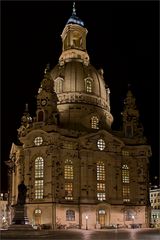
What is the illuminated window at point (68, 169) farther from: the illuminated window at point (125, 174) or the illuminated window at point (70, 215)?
the illuminated window at point (125, 174)

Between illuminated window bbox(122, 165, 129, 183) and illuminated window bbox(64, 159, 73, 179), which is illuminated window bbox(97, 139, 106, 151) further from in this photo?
illuminated window bbox(64, 159, 73, 179)

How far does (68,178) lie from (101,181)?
6.32 m

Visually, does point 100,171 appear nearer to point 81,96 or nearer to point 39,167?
point 39,167

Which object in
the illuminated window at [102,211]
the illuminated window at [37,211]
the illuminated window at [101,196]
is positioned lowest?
→ the illuminated window at [102,211]

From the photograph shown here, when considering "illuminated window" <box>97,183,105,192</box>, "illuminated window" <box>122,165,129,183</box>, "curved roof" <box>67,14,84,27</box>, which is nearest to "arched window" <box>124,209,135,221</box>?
"illuminated window" <box>122,165,129,183</box>

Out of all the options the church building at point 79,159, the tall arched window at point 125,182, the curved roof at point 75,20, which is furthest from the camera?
the curved roof at point 75,20

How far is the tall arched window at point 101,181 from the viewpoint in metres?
74.8

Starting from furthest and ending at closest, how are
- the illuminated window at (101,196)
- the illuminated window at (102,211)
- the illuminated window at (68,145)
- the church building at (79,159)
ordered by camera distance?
the illuminated window at (101,196)
the illuminated window at (68,145)
the illuminated window at (102,211)
the church building at (79,159)

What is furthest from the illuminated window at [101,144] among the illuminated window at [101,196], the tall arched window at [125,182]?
the illuminated window at [101,196]

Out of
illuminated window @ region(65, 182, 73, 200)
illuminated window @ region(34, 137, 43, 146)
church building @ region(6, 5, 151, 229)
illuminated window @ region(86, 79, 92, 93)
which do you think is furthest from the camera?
illuminated window @ region(86, 79, 92, 93)

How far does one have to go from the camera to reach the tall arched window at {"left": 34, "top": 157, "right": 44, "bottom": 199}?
71.1 m

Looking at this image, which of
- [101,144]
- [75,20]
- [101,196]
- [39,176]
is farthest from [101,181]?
[75,20]

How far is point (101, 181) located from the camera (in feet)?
247

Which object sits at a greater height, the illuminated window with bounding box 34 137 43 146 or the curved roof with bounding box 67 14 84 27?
the curved roof with bounding box 67 14 84 27
